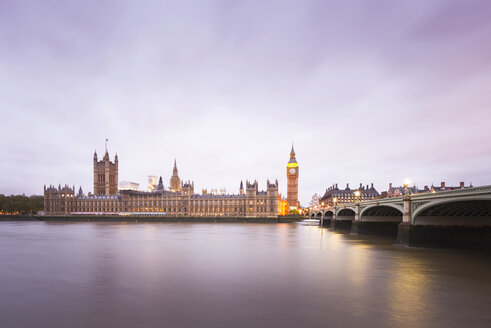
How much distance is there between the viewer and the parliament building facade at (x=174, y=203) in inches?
6014

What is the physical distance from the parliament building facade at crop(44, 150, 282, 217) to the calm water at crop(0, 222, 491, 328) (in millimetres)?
119897

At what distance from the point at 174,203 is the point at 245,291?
146607 millimetres

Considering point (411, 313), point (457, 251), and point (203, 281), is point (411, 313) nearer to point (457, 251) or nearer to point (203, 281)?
point (203, 281)

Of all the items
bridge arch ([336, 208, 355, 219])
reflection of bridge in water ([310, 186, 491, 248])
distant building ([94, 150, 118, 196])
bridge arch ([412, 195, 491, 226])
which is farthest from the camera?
distant building ([94, 150, 118, 196])

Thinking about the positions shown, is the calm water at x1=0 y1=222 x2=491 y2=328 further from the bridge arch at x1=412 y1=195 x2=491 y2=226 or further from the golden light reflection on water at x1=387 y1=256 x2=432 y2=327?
the bridge arch at x1=412 y1=195 x2=491 y2=226

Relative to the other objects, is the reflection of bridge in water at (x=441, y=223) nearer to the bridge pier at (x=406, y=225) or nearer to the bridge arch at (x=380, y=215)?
the bridge pier at (x=406, y=225)

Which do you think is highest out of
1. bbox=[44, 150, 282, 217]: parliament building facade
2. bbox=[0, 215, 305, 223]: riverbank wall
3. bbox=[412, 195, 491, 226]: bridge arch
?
bbox=[412, 195, 491, 226]: bridge arch

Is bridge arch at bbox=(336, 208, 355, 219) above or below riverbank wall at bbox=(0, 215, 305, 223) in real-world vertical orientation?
above

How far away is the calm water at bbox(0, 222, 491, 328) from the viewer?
47.9 ft

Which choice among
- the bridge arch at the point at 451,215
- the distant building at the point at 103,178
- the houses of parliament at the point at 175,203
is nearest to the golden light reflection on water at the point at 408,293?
the bridge arch at the point at 451,215

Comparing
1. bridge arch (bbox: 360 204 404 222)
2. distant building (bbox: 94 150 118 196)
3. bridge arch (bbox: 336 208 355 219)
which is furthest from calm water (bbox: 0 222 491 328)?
distant building (bbox: 94 150 118 196)

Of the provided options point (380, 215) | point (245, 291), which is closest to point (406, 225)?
point (380, 215)

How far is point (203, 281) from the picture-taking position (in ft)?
72.0

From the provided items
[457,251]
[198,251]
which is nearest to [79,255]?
[198,251]
